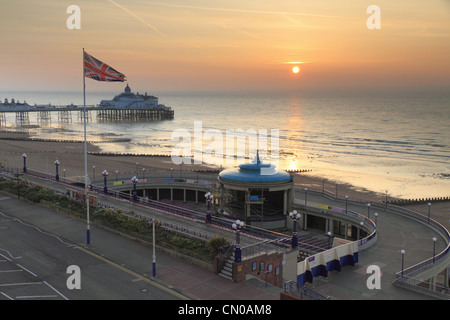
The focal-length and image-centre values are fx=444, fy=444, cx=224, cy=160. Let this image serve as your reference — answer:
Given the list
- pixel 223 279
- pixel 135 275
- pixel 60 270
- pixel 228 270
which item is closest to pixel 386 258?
pixel 228 270

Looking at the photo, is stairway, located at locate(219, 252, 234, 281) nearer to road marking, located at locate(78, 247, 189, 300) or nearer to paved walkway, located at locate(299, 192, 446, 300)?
road marking, located at locate(78, 247, 189, 300)

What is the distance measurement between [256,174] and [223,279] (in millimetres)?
19482

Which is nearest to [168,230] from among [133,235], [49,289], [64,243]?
[133,235]

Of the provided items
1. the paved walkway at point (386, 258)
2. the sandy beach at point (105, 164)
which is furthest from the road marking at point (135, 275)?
the sandy beach at point (105, 164)

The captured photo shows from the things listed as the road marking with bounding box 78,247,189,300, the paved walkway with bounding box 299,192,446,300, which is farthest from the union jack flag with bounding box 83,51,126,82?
the paved walkway with bounding box 299,192,446,300

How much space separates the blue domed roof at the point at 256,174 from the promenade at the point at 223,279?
890cm

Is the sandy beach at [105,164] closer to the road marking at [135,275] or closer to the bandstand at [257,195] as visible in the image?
the bandstand at [257,195]

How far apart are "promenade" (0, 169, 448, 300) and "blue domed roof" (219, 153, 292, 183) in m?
8.90

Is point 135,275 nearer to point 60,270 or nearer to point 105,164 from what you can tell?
point 60,270

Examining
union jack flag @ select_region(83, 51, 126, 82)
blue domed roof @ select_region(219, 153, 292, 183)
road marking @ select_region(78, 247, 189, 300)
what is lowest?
road marking @ select_region(78, 247, 189, 300)

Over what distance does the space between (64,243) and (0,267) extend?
589 cm

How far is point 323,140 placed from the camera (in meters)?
150

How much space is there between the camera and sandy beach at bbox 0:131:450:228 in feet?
240

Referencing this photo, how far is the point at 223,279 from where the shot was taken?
92.9 ft
